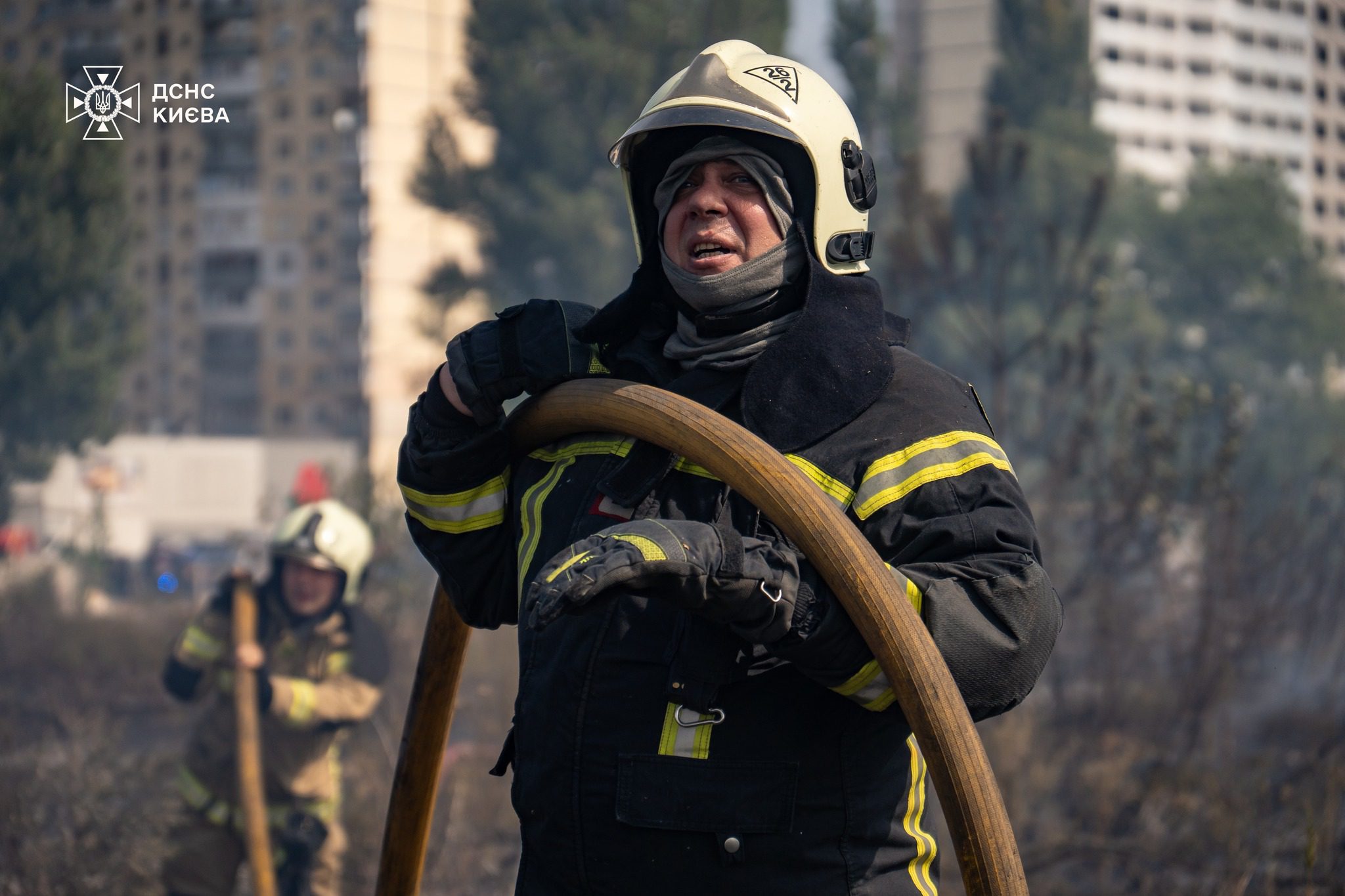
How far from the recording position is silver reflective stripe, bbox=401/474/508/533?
269cm

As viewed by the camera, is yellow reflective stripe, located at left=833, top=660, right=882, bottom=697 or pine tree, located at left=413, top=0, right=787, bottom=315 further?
pine tree, located at left=413, top=0, right=787, bottom=315

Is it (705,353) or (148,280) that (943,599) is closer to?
(705,353)

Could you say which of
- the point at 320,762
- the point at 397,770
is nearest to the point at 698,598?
the point at 397,770

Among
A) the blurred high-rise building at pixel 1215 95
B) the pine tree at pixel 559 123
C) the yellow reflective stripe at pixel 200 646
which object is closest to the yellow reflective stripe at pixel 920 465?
the yellow reflective stripe at pixel 200 646

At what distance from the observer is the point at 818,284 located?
8.31 ft

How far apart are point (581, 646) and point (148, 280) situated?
35.8 m

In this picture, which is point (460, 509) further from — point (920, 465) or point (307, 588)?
point (307, 588)

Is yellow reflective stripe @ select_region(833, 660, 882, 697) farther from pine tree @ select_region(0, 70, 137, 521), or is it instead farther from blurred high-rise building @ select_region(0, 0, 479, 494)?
blurred high-rise building @ select_region(0, 0, 479, 494)

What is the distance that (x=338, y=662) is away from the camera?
6.70 metres

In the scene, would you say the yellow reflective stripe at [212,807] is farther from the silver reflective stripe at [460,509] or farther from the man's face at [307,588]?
the silver reflective stripe at [460,509]

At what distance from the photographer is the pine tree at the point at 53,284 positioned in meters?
14.4

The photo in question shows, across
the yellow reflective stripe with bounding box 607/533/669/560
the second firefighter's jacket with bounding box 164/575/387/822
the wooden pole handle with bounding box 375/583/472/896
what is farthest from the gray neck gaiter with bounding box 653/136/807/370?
the second firefighter's jacket with bounding box 164/575/387/822

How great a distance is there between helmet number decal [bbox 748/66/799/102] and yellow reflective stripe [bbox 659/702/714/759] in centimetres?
120

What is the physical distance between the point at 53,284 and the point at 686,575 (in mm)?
16800
